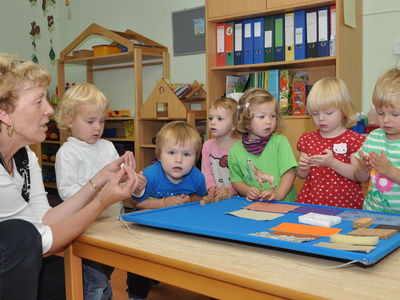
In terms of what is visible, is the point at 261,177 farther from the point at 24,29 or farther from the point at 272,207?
the point at 24,29

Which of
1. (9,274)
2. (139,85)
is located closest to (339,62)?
(139,85)

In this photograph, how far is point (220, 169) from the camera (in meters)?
2.40

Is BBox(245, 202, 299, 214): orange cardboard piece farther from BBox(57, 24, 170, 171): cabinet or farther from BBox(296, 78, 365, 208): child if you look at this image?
BBox(57, 24, 170, 171): cabinet

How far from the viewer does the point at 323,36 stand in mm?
3402

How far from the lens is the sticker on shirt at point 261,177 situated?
6.47 feet

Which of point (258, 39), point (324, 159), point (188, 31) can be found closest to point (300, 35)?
point (258, 39)

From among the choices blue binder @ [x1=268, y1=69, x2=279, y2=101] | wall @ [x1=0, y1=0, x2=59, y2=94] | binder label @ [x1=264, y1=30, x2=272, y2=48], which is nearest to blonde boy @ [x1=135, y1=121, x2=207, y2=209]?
blue binder @ [x1=268, y1=69, x2=279, y2=101]

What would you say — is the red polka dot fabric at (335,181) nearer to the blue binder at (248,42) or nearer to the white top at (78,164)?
the white top at (78,164)

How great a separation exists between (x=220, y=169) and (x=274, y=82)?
4.97ft

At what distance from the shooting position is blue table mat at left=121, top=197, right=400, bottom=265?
90cm

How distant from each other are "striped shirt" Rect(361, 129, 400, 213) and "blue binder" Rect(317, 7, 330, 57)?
6.20ft

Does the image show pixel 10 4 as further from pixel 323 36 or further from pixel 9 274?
pixel 9 274

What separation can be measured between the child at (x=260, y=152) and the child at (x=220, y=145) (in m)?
0.31

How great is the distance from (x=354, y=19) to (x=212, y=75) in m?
1.29
